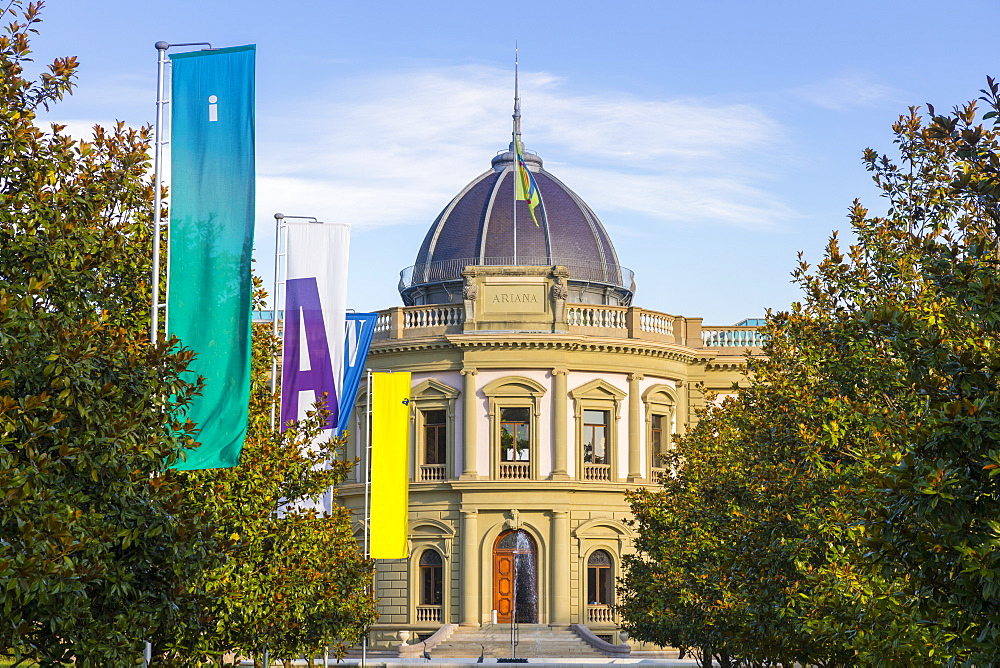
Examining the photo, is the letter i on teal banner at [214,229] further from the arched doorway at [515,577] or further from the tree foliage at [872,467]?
the arched doorway at [515,577]

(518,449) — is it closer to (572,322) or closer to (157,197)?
(572,322)

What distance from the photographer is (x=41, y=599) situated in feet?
34.3

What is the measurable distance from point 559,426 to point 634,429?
310 cm

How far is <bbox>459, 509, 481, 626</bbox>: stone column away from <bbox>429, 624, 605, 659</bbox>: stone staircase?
78 cm

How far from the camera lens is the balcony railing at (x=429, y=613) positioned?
49.8m

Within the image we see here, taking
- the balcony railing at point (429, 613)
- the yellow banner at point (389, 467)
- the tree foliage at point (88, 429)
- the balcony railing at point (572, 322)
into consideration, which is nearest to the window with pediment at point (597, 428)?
the balcony railing at point (572, 322)

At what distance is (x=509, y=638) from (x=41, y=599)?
3849 cm

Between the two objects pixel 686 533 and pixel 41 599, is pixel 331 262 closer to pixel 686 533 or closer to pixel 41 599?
pixel 686 533

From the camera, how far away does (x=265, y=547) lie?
68.3 feet

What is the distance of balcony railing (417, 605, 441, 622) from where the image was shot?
49.8 m

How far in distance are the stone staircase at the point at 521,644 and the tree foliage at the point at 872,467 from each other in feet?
51.6

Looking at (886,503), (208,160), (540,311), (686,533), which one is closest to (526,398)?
(540,311)

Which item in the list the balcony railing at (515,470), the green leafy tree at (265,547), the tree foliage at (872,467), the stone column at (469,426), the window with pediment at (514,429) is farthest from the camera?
the balcony railing at (515,470)

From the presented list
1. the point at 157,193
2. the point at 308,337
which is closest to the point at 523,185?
the point at 308,337
